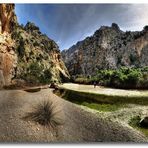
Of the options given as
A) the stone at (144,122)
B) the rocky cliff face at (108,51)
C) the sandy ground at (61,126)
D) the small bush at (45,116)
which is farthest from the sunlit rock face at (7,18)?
the stone at (144,122)

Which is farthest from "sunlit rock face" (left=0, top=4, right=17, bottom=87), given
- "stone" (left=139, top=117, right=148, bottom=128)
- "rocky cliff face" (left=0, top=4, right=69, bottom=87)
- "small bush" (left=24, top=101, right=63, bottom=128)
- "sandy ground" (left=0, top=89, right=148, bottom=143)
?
"stone" (left=139, top=117, right=148, bottom=128)

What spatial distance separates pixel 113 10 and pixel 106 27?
0.37m

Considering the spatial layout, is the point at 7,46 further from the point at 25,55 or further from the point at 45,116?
the point at 45,116

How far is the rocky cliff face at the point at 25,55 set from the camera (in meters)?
5.87

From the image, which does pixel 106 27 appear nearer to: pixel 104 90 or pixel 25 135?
pixel 104 90

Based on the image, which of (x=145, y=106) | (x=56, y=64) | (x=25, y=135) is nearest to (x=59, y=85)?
(x=56, y=64)

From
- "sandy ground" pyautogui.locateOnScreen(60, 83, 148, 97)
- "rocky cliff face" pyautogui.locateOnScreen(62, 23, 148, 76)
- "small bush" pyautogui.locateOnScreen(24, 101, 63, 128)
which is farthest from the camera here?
"rocky cliff face" pyautogui.locateOnScreen(62, 23, 148, 76)

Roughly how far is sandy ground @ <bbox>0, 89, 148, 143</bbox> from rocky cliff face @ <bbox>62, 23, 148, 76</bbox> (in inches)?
41.6

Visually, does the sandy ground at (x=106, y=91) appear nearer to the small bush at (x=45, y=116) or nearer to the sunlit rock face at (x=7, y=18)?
the small bush at (x=45, y=116)

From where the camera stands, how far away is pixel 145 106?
17.0 ft

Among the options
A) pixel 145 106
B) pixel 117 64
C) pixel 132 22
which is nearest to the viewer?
pixel 145 106

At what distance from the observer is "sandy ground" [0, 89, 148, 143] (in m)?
4.86

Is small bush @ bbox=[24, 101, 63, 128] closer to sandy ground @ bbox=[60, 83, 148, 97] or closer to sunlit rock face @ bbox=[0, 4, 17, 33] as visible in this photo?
sandy ground @ bbox=[60, 83, 148, 97]

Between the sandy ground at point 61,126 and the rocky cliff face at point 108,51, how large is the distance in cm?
106
